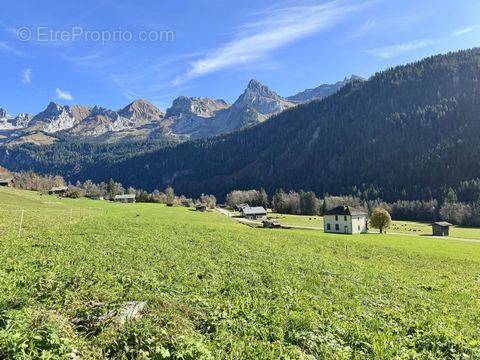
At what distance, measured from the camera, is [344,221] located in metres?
119

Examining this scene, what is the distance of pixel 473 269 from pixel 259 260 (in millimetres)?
27140

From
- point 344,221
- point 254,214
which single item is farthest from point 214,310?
point 254,214

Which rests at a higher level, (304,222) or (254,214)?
(254,214)

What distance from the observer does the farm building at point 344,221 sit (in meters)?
118

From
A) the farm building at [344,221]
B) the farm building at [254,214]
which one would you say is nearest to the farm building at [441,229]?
the farm building at [344,221]

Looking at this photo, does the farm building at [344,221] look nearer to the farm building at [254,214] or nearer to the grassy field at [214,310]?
the farm building at [254,214]

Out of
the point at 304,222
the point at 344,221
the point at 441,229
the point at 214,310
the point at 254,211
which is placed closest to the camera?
the point at 214,310

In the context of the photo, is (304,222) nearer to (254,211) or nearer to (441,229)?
(254,211)

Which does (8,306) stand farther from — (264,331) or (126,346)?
(264,331)

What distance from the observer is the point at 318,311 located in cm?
1666

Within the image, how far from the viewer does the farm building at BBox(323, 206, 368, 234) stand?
117688mm

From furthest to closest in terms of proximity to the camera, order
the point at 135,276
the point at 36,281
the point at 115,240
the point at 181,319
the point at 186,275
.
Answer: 1. the point at 115,240
2. the point at 186,275
3. the point at 135,276
4. the point at 36,281
5. the point at 181,319

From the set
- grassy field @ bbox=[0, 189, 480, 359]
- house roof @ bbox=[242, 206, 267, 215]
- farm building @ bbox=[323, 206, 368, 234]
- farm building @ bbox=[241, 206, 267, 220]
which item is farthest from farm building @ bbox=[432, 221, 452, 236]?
grassy field @ bbox=[0, 189, 480, 359]

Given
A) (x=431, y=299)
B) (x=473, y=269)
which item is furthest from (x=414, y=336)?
(x=473, y=269)
